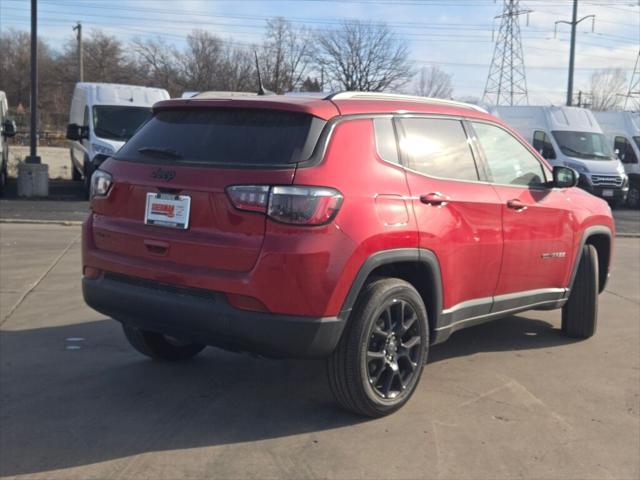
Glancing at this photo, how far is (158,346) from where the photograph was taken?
514 cm

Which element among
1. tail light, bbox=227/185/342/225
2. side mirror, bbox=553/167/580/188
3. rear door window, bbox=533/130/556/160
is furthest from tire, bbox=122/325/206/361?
rear door window, bbox=533/130/556/160

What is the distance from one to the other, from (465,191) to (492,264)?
57 cm

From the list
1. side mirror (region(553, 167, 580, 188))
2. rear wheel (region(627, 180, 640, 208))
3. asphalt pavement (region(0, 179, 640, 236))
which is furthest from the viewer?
rear wheel (region(627, 180, 640, 208))

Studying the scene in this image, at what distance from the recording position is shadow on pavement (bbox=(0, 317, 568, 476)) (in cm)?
388

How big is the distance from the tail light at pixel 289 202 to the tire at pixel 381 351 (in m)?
0.60

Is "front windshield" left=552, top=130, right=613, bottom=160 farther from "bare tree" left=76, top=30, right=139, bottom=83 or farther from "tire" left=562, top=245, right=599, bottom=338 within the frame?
"bare tree" left=76, top=30, right=139, bottom=83

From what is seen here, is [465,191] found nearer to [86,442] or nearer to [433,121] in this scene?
[433,121]

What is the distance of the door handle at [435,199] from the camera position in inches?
171

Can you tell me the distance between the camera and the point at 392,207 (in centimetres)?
410

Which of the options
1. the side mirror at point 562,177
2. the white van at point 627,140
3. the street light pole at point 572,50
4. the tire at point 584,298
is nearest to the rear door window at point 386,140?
the side mirror at point 562,177

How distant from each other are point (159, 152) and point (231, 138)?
468mm

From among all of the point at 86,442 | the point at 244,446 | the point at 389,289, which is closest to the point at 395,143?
the point at 389,289

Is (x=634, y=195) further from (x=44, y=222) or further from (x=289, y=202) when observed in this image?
(x=289, y=202)

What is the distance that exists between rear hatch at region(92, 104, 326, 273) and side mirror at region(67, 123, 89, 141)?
481 inches
